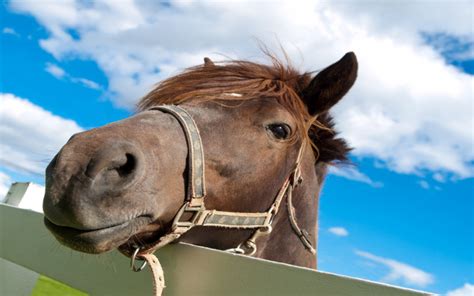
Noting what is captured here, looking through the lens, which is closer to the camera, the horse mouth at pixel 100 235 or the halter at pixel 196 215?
the horse mouth at pixel 100 235

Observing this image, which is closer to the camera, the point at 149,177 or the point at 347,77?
the point at 149,177

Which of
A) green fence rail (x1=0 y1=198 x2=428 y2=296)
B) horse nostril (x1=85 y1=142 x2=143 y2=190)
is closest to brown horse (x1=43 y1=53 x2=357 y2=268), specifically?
horse nostril (x1=85 y1=142 x2=143 y2=190)

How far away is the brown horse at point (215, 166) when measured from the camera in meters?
2.19

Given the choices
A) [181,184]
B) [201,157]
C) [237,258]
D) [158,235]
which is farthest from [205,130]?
[237,258]

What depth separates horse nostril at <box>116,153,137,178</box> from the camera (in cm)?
227

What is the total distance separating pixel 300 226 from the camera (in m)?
3.57

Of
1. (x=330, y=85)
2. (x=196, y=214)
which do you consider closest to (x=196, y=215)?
Result: (x=196, y=214)

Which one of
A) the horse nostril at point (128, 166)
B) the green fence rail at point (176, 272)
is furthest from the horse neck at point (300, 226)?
the horse nostril at point (128, 166)

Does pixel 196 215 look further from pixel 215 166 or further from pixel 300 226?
pixel 300 226

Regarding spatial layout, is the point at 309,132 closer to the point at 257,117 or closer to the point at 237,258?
the point at 257,117

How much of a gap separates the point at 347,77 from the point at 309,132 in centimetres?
60

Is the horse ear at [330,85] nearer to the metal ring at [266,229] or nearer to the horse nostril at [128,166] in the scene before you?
the metal ring at [266,229]

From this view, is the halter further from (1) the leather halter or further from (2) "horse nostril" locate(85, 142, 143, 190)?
(2) "horse nostril" locate(85, 142, 143, 190)

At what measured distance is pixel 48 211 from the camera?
7.21 ft
